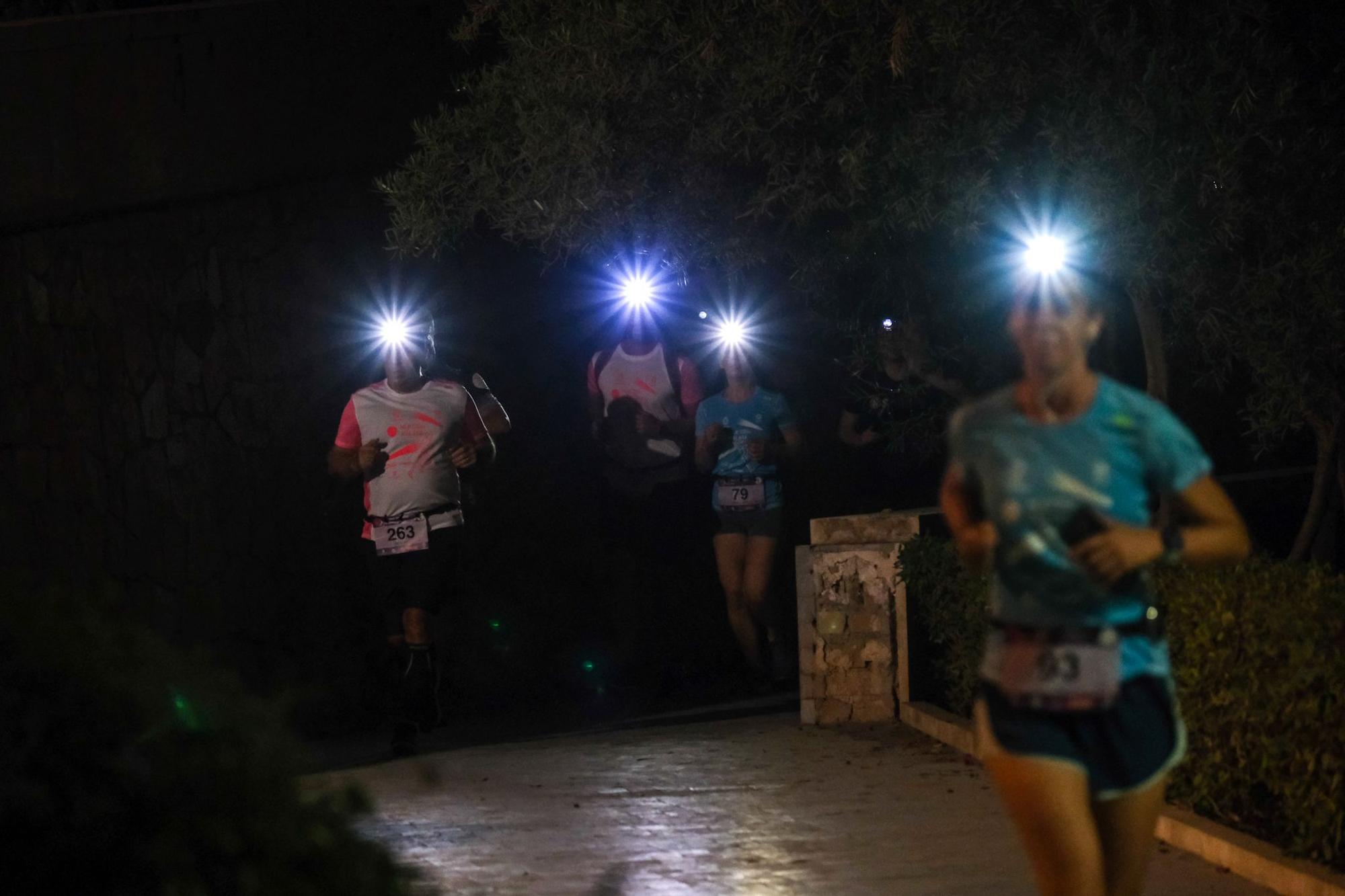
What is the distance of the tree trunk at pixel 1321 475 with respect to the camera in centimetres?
925

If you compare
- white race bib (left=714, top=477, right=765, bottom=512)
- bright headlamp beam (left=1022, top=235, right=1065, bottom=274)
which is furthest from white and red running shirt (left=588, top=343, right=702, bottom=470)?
bright headlamp beam (left=1022, top=235, right=1065, bottom=274)

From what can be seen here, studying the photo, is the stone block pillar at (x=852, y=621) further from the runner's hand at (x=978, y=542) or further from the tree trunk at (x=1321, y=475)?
the runner's hand at (x=978, y=542)

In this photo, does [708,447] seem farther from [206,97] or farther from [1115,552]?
[1115,552]

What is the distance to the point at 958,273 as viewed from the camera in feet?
34.3

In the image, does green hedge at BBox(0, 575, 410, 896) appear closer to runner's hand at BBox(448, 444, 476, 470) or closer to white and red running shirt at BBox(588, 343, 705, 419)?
runner's hand at BBox(448, 444, 476, 470)

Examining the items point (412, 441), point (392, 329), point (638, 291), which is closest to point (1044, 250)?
point (412, 441)

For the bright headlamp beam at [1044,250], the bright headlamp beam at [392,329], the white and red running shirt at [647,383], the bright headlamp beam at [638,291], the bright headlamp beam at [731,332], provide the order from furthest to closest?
the bright headlamp beam at [638,291]
the bright headlamp beam at [731,332]
the white and red running shirt at [647,383]
the bright headlamp beam at [392,329]
the bright headlamp beam at [1044,250]

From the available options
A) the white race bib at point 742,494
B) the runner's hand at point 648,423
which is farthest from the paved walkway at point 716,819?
the runner's hand at point 648,423

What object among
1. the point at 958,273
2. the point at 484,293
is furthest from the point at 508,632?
the point at 958,273

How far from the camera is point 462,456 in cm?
1026

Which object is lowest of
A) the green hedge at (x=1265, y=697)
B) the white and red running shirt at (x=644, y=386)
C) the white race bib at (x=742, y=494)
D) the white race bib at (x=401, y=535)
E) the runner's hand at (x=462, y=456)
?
the green hedge at (x=1265, y=697)

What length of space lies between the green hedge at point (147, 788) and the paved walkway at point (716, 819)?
7.67 ft

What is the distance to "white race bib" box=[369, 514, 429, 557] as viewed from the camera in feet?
33.3

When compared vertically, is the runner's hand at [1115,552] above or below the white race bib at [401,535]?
below
